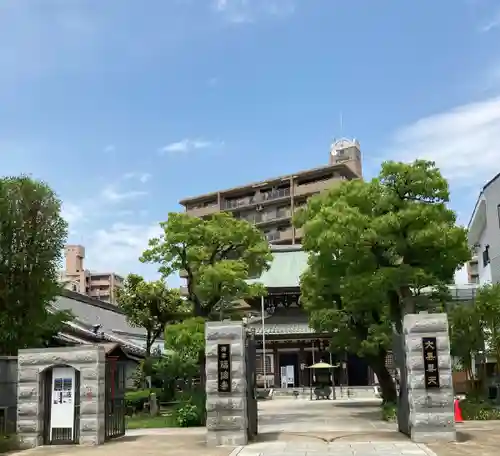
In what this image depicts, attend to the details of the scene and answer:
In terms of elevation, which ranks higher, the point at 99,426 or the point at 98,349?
the point at 98,349

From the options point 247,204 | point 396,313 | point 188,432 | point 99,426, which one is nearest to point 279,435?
point 188,432

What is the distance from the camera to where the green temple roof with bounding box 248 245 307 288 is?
43.6 meters

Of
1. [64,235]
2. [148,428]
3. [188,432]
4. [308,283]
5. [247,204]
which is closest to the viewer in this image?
[188,432]

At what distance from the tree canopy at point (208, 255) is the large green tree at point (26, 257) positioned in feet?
10.0

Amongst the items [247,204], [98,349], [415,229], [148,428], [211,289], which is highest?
[247,204]

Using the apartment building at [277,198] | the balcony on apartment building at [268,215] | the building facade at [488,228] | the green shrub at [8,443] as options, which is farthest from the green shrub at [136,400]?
the balcony on apartment building at [268,215]

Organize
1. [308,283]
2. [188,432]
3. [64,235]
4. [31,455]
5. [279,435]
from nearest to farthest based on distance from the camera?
[31,455] → [279,435] → [188,432] → [64,235] → [308,283]

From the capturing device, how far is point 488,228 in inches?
1139

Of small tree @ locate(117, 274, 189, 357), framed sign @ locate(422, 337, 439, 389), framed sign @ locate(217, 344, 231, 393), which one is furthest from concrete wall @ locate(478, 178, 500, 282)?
framed sign @ locate(217, 344, 231, 393)

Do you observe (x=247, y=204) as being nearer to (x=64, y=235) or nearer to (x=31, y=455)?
(x=64, y=235)

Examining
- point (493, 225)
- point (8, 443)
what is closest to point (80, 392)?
point (8, 443)

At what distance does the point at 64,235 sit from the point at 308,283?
9.02 meters

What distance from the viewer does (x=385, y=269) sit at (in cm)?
1906

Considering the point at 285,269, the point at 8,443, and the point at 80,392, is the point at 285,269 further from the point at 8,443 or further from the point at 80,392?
the point at 8,443
